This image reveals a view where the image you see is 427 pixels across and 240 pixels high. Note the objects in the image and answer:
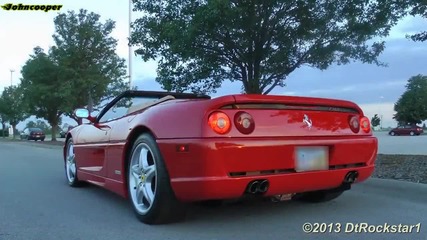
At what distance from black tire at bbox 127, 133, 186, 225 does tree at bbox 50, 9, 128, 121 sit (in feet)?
59.9

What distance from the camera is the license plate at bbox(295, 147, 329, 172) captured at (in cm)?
372

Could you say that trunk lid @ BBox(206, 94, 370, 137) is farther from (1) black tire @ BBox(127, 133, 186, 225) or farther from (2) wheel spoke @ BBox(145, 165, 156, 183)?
(2) wheel spoke @ BBox(145, 165, 156, 183)

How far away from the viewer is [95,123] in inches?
226

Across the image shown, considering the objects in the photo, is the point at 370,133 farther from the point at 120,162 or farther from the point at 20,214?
the point at 20,214

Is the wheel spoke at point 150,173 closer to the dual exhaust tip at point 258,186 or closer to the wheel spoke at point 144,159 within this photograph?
the wheel spoke at point 144,159

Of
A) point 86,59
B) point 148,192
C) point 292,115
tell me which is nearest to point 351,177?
point 292,115

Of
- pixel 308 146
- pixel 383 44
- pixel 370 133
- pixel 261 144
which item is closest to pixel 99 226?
pixel 261 144

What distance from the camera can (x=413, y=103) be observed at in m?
71.8

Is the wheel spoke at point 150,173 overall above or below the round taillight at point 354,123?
below

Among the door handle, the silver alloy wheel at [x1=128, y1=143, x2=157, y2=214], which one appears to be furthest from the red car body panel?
the door handle

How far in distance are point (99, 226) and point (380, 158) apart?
7598 mm

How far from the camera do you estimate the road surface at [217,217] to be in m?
3.66

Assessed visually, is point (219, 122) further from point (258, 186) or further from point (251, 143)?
point (258, 186)

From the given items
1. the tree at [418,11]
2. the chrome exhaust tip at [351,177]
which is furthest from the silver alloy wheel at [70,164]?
the tree at [418,11]
